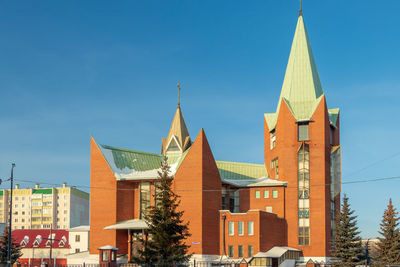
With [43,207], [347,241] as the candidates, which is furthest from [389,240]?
[43,207]

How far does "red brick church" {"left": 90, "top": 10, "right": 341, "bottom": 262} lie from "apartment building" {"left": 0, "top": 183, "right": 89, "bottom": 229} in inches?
3347

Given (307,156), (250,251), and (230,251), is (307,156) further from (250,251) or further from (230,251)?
(230,251)

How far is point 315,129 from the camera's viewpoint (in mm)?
73125

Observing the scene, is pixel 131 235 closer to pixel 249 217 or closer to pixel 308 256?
pixel 249 217

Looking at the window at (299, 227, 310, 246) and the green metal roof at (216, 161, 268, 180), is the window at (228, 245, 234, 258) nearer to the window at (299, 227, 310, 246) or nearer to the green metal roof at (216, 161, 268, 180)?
the window at (299, 227, 310, 246)

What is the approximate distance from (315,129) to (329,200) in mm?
9252

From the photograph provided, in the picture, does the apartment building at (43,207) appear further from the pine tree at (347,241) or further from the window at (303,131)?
the pine tree at (347,241)

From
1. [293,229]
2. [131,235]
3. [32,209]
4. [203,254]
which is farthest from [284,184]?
[32,209]

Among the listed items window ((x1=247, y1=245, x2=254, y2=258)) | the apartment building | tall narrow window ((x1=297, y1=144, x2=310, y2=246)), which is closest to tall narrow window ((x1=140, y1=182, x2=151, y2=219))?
window ((x1=247, y1=245, x2=254, y2=258))

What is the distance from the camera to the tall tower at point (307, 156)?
232 feet

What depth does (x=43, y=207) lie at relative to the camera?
518ft

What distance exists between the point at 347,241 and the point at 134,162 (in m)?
31.0

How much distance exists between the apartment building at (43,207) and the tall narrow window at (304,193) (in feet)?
317

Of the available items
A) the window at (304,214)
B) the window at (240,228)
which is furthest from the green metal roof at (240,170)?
the window at (240,228)
